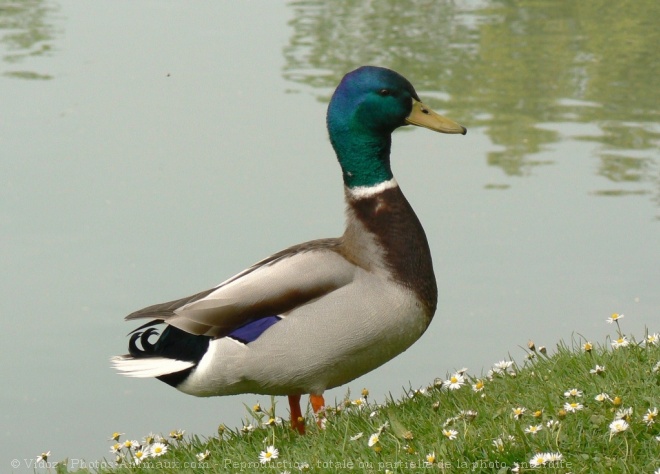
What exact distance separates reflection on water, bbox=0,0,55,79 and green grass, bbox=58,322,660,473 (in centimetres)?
1457

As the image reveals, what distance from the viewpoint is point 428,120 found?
6.05m

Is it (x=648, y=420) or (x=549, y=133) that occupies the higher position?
(x=648, y=420)

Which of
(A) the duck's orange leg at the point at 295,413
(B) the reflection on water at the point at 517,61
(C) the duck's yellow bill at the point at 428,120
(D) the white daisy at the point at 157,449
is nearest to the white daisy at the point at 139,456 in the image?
(D) the white daisy at the point at 157,449

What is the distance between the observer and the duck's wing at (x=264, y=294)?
5.49 m

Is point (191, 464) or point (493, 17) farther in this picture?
point (493, 17)

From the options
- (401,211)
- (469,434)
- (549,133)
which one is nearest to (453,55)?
(549,133)

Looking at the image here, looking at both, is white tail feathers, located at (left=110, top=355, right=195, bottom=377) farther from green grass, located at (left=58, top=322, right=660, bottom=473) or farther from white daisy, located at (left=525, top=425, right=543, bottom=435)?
white daisy, located at (left=525, top=425, right=543, bottom=435)

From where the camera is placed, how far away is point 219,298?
5.58 meters

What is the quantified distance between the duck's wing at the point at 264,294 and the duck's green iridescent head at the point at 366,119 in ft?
1.67

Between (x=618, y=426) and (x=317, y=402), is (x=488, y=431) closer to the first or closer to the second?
(x=618, y=426)

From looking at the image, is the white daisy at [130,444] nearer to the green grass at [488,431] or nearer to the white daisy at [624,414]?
the green grass at [488,431]

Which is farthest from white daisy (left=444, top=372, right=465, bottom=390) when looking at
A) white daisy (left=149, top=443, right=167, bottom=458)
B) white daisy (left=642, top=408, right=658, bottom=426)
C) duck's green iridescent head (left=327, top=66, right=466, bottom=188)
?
white daisy (left=149, top=443, right=167, bottom=458)

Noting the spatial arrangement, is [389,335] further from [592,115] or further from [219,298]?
[592,115]

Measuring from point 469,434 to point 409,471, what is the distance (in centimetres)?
29
